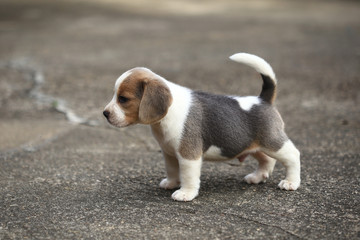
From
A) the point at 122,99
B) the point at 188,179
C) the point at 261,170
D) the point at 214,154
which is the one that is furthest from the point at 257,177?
the point at 122,99

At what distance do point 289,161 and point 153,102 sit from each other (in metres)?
1.16

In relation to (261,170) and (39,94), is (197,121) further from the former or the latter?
(39,94)

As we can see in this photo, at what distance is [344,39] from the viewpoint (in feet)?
35.1

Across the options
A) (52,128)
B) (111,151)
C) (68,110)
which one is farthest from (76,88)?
(111,151)

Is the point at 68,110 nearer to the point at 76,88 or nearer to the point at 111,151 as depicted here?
the point at 76,88

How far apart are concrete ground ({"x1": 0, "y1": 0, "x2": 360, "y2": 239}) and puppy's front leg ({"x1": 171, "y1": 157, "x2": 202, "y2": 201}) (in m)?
0.06

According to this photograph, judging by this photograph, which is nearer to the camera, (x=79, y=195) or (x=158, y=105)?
(x=158, y=105)

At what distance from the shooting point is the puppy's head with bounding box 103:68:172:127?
3.63 meters

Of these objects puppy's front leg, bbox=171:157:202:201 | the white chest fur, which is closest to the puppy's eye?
the white chest fur

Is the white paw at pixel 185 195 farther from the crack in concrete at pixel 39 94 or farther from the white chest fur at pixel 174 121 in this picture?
the crack in concrete at pixel 39 94

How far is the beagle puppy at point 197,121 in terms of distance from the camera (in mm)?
3664

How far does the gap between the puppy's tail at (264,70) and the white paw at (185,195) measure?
3.05ft

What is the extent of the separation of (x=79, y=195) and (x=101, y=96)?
3321mm

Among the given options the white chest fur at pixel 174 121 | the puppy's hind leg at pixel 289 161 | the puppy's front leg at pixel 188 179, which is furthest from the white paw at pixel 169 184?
the puppy's hind leg at pixel 289 161
